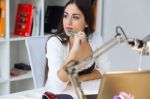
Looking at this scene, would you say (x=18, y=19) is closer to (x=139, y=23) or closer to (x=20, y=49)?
(x=20, y=49)

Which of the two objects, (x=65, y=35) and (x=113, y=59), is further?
(x=113, y=59)

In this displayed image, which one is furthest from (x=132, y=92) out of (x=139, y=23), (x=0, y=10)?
(x=139, y=23)

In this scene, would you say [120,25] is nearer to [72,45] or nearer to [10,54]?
[10,54]

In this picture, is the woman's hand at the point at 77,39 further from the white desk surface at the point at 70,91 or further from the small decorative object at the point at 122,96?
the small decorative object at the point at 122,96

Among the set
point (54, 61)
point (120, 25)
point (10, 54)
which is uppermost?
point (120, 25)

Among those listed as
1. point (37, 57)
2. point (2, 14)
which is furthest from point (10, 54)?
point (37, 57)

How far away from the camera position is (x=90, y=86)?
1721 millimetres

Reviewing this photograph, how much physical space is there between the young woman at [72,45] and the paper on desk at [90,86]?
0.17 feet

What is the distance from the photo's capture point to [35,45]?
1.93 m

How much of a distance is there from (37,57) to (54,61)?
0.40 feet

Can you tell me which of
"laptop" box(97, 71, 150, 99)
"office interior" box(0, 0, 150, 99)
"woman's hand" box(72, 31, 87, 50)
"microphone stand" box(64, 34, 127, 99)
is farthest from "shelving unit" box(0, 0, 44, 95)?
"microphone stand" box(64, 34, 127, 99)

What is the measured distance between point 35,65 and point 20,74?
3.00ft

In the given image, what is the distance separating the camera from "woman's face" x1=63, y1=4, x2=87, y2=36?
1.99 m

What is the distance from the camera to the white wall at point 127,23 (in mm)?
3119
